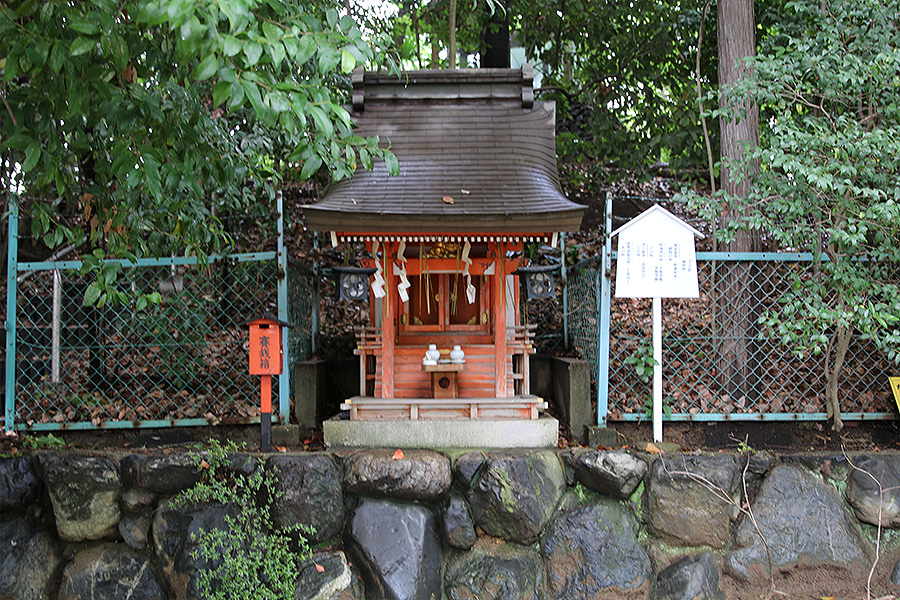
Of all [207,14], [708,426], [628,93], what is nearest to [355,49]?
[207,14]

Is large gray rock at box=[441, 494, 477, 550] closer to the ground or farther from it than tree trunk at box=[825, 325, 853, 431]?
closer to the ground

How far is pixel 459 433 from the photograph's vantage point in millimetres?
5875

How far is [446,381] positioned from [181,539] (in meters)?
2.75

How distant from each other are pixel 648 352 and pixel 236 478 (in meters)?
4.13

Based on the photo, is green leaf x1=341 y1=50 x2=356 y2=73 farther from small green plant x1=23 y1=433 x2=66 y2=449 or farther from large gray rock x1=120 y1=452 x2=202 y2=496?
small green plant x1=23 y1=433 x2=66 y2=449

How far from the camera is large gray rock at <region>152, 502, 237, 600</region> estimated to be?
5188 mm

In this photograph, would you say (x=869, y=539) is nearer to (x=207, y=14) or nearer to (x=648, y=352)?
(x=648, y=352)

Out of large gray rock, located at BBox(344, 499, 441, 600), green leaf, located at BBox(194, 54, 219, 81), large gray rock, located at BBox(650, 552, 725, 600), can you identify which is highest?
green leaf, located at BBox(194, 54, 219, 81)

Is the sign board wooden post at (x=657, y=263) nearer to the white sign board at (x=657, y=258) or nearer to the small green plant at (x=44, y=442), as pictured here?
the white sign board at (x=657, y=258)

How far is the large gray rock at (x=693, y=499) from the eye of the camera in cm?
534

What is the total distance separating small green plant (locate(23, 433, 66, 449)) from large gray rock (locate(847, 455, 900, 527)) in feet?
24.2

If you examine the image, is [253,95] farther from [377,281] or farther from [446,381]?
[446,381]

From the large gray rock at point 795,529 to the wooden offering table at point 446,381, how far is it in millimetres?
2870

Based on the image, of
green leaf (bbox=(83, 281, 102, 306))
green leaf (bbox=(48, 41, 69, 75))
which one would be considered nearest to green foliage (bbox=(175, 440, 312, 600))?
green leaf (bbox=(83, 281, 102, 306))
